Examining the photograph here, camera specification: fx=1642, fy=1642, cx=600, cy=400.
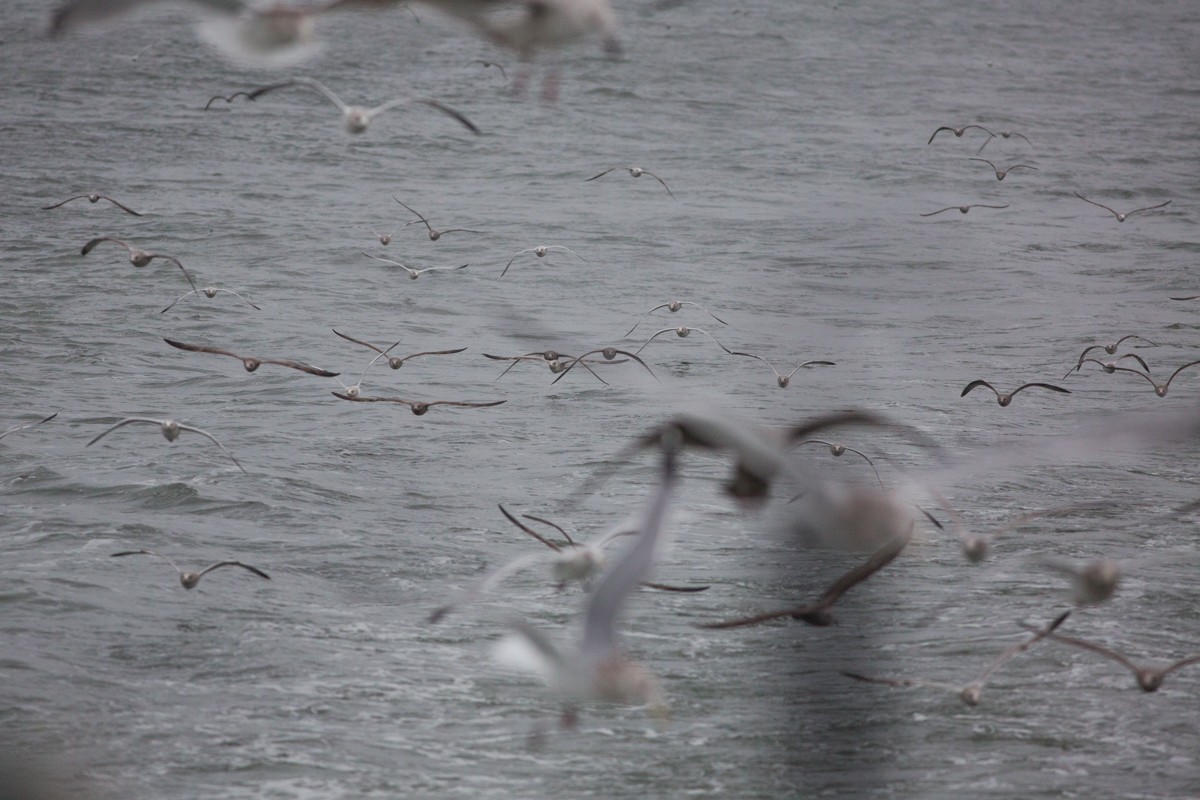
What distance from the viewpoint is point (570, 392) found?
960 inches

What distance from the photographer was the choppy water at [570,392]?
13.2 metres

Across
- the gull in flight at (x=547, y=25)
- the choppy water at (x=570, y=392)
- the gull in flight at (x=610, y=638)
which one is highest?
the gull in flight at (x=547, y=25)

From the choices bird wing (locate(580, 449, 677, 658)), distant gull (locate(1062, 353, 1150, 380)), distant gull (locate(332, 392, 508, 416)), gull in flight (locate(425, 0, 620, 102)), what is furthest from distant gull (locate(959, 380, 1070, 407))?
bird wing (locate(580, 449, 677, 658))

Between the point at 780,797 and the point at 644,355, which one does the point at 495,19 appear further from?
the point at 644,355

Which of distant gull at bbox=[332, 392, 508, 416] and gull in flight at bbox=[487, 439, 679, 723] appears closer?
gull in flight at bbox=[487, 439, 679, 723]

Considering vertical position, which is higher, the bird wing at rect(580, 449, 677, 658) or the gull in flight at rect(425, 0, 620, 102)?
the gull in flight at rect(425, 0, 620, 102)

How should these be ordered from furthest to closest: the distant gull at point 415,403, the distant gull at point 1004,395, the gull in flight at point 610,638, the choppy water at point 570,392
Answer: the distant gull at point 1004,395, the distant gull at point 415,403, the choppy water at point 570,392, the gull in flight at point 610,638

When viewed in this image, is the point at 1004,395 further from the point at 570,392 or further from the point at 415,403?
the point at 415,403

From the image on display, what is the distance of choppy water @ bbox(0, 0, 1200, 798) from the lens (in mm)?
13156

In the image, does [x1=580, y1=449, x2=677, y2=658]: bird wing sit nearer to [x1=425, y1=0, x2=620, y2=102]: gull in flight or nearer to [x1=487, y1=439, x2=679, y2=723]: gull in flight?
[x1=487, y1=439, x2=679, y2=723]: gull in flight

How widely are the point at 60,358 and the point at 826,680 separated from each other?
14342 millimetres

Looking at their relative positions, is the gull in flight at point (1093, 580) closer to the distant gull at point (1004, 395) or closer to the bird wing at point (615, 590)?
the bird wing at point (615, 590)

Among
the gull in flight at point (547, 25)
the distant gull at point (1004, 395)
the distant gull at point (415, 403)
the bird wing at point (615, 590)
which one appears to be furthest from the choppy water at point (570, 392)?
the bird wing at point (615, 590)

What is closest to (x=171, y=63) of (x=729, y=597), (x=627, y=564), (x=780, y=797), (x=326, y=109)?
(x=326, y=109)
